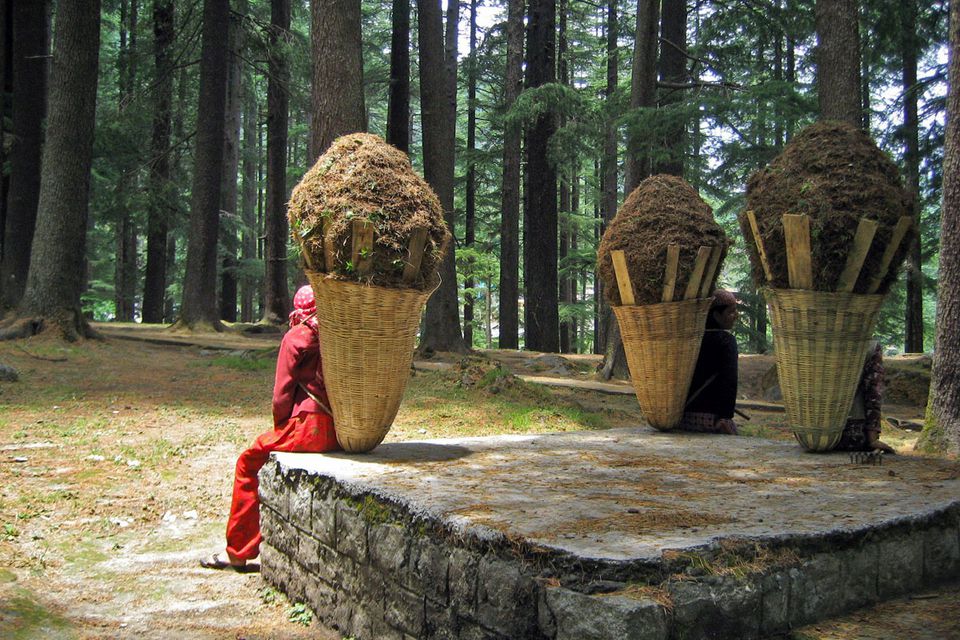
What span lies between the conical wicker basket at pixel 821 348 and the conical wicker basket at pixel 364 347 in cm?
212

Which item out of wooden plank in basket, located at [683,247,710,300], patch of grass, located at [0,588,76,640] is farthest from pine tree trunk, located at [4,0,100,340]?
wooden plank in basket, located at [683,247,710,300]

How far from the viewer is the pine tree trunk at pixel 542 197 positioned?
19.0m

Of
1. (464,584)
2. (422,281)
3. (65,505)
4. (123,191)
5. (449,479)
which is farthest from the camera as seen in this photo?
(123,191)

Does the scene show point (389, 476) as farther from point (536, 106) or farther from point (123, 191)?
point (123, 191)

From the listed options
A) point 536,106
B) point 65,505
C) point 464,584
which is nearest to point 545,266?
point 536,106

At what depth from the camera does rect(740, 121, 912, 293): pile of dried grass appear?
178 inches

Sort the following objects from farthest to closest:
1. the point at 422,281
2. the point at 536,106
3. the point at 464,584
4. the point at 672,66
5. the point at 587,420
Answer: the point at 536,106 → the point at 672,66 → the point at 587,420 → the point at 422,281 → the point at 464,584

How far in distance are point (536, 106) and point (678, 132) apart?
4937 mm

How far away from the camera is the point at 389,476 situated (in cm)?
414

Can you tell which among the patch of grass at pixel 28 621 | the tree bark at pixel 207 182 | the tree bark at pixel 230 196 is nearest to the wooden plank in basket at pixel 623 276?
the patch of grass at pixel 28 621

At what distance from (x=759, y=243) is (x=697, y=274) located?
2.55 feet

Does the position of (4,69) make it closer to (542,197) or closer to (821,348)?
(542,197)

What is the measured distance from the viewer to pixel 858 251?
4.45 metres

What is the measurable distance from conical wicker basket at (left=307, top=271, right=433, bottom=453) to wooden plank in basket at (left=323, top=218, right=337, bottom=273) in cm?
9
